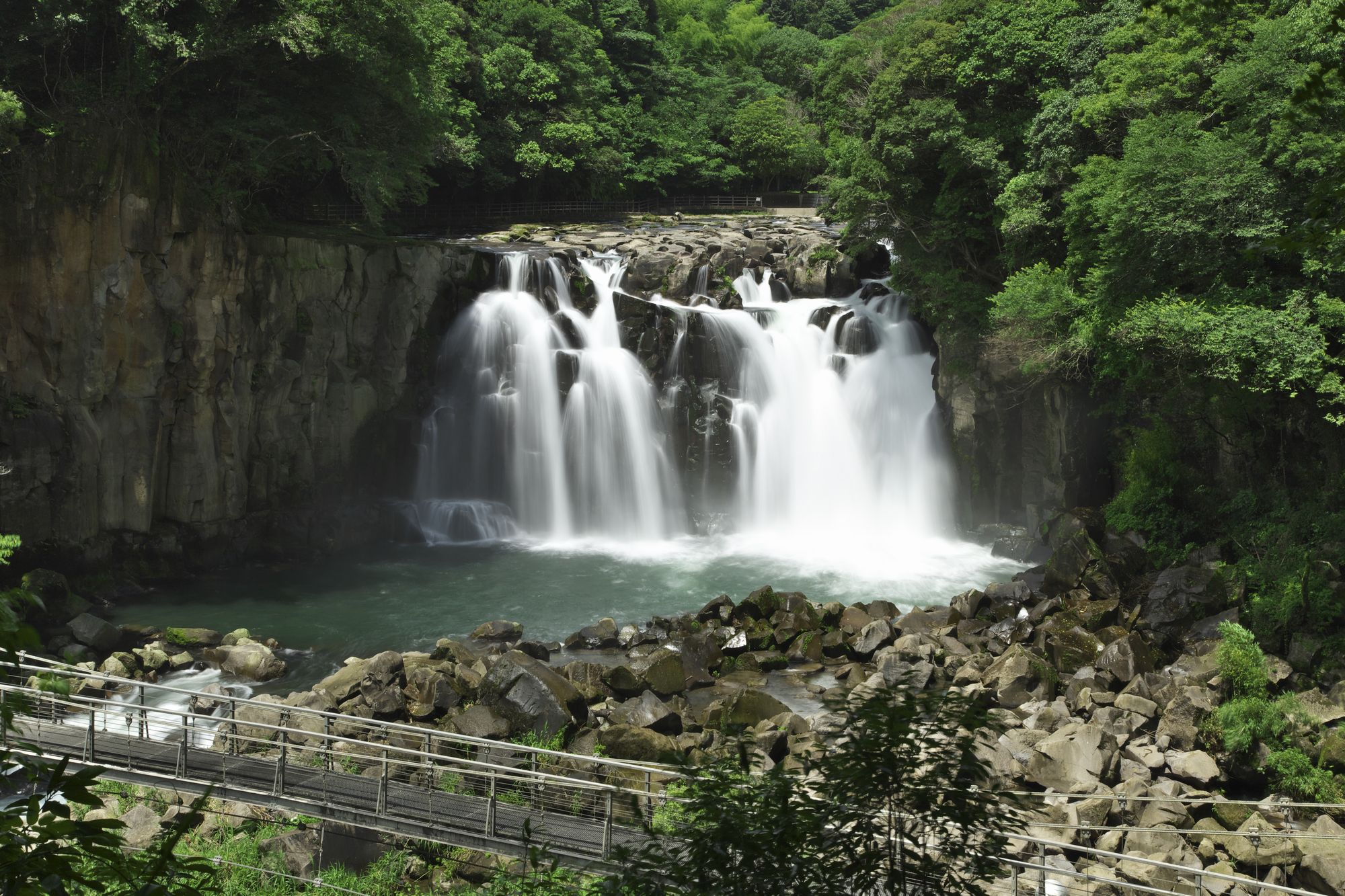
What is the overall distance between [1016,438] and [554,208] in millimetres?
25746

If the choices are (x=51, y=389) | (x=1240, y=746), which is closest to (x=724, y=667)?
(x=1240, y=746)

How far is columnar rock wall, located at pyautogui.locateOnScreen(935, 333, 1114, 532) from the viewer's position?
2459cm

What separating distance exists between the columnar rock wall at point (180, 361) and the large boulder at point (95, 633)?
12.3 feet

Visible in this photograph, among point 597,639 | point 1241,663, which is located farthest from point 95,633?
point 1241,663

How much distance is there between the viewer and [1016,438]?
27.0m

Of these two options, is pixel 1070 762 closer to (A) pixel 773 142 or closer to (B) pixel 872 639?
(B) pixel 872 639

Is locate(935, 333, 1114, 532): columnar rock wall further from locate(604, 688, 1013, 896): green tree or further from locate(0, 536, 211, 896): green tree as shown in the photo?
locate(0, 536, 211, 896): green tree

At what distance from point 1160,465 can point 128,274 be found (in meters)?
23.3

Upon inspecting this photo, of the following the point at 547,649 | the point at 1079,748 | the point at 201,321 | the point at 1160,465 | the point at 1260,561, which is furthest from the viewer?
the point at 201,321

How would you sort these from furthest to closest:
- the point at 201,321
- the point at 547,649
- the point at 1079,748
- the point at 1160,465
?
the point at 201,321 → the point at 1160,465 → the point at 547,649 → the point at 1079,748

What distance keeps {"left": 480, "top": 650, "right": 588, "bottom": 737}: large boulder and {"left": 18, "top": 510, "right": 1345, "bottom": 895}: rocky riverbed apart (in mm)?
30

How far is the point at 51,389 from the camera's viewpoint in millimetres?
21953

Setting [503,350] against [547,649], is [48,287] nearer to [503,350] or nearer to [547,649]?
[503,350]

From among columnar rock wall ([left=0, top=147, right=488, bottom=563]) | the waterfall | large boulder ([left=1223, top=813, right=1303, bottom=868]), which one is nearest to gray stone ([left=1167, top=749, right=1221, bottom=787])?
large boulder ([left=1223, top=813, right=1303, bottom=868])
